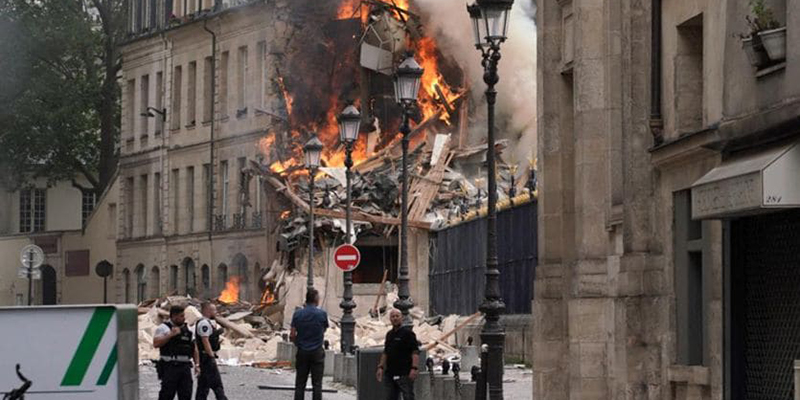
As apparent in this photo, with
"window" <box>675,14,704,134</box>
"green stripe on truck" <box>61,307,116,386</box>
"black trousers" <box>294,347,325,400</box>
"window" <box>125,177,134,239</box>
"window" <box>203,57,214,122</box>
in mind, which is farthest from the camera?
"window" <box>125,177,134,239</box>

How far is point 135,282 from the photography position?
308 feet

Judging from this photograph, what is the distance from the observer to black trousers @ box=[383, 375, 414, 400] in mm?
29172

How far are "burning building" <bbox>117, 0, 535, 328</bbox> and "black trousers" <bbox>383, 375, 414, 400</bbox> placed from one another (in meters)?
16.8

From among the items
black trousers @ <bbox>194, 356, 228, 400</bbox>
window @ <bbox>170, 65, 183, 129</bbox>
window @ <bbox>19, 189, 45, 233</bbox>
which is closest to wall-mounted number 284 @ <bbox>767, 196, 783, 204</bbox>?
black trousers @ <bbox>194, 356, 228, 400</bbox>

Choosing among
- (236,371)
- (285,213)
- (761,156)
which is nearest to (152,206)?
(285,213)

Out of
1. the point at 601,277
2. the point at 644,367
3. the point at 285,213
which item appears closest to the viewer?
the point at 644,367

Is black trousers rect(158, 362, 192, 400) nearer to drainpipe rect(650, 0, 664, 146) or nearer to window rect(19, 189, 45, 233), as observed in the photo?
drainpipe rect(650, 0, 664, 146)

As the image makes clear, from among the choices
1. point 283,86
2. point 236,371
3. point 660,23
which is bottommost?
point 236,371

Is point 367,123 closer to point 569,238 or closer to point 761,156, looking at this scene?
point 569,238

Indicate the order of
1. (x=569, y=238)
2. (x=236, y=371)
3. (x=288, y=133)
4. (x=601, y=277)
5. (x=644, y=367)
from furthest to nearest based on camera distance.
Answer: (x=288, y=133)
(x=236, y=371)
(x=569, y=238)
(x=601, y=277)
(x=644, y=367)

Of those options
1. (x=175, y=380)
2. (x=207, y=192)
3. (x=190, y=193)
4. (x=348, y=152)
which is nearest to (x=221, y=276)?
(x=207, y=192)

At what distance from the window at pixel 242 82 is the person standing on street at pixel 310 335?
5241 centimetres

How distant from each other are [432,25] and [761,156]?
52868 millimetres

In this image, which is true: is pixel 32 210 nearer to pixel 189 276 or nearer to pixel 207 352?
pixel 189 276
